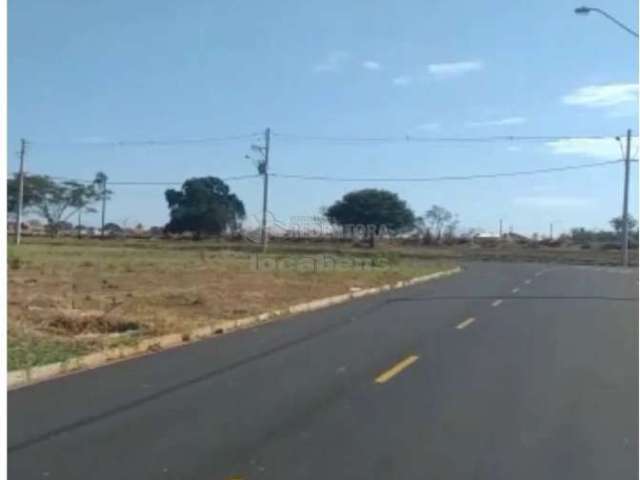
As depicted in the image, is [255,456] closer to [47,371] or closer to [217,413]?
[217,413]

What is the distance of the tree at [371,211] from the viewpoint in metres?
116

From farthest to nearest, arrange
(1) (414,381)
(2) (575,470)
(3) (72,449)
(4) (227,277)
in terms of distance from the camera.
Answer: (4) (227,277)
(1) (414,381)
(3) (72,449)
(2) (575,470)

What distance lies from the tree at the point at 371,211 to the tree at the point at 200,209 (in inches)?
513

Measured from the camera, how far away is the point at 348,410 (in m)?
9.36

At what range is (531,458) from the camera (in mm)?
7445

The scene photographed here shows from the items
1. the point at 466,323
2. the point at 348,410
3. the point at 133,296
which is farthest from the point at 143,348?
the point at 133,296

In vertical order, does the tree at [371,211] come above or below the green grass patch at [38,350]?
above

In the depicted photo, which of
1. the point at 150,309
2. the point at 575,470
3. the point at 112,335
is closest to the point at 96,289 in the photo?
the point at 150,309

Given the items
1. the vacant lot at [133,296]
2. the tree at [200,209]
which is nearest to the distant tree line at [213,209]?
the tree at [200,209]

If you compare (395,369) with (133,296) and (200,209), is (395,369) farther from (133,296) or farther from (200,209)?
(200,209)

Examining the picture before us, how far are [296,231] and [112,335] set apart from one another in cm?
7595

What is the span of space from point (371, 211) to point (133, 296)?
93.1 m

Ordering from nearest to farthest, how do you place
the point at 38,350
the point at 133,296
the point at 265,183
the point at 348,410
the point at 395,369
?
the point at 348,410
the point at 395,369
the point at 38,350
the point at 133,296
the point at 265,183

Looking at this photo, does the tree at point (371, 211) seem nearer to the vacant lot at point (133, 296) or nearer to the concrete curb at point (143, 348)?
the vacant lot at point (133, 296)
